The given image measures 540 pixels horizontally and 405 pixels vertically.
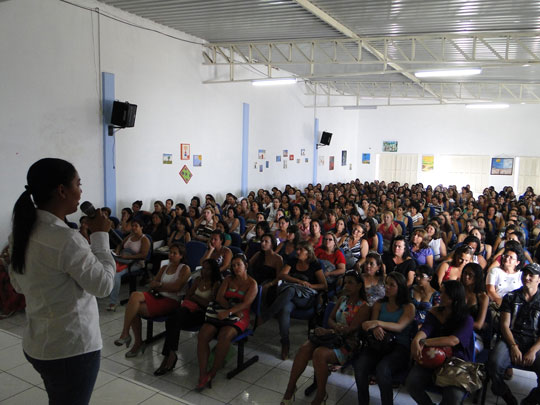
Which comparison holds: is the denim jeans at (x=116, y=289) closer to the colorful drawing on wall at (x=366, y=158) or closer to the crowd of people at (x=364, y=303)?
the crowd of people at (x=364, y=303)

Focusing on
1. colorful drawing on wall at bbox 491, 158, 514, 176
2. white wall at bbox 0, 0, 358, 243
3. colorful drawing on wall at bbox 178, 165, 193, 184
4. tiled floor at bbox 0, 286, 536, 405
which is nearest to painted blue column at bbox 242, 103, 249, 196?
white wall at bbox 0, 0, 358, 243

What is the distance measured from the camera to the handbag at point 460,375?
123 inches

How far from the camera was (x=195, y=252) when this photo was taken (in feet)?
20.6

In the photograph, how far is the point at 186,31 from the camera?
10.1 m

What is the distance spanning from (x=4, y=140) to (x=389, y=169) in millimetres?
17206

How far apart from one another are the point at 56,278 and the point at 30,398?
219 cm

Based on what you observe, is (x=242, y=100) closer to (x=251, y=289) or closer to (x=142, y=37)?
(x=142, y=37)

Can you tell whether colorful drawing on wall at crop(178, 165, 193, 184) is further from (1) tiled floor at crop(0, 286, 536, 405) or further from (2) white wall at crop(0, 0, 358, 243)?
(1) tiled floor at crop(0, 286, 536, 405)

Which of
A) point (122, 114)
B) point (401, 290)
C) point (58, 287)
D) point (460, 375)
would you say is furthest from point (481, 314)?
point (122, 114)

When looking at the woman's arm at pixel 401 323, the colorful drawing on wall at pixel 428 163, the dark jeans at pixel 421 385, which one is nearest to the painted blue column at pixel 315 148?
the colorful drawing on wall at pixel 428 163

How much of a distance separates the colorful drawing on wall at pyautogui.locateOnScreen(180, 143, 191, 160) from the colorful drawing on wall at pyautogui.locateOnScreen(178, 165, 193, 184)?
0.83ft

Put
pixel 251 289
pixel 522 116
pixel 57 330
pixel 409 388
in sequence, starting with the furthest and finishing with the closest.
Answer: pixel 522 116
pixel 251 289
pixel 409 388
pixel 57 330

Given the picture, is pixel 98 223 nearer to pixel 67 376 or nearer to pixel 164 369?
pixel 67 376

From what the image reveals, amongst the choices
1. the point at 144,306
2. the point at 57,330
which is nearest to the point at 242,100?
the point at 144,306
